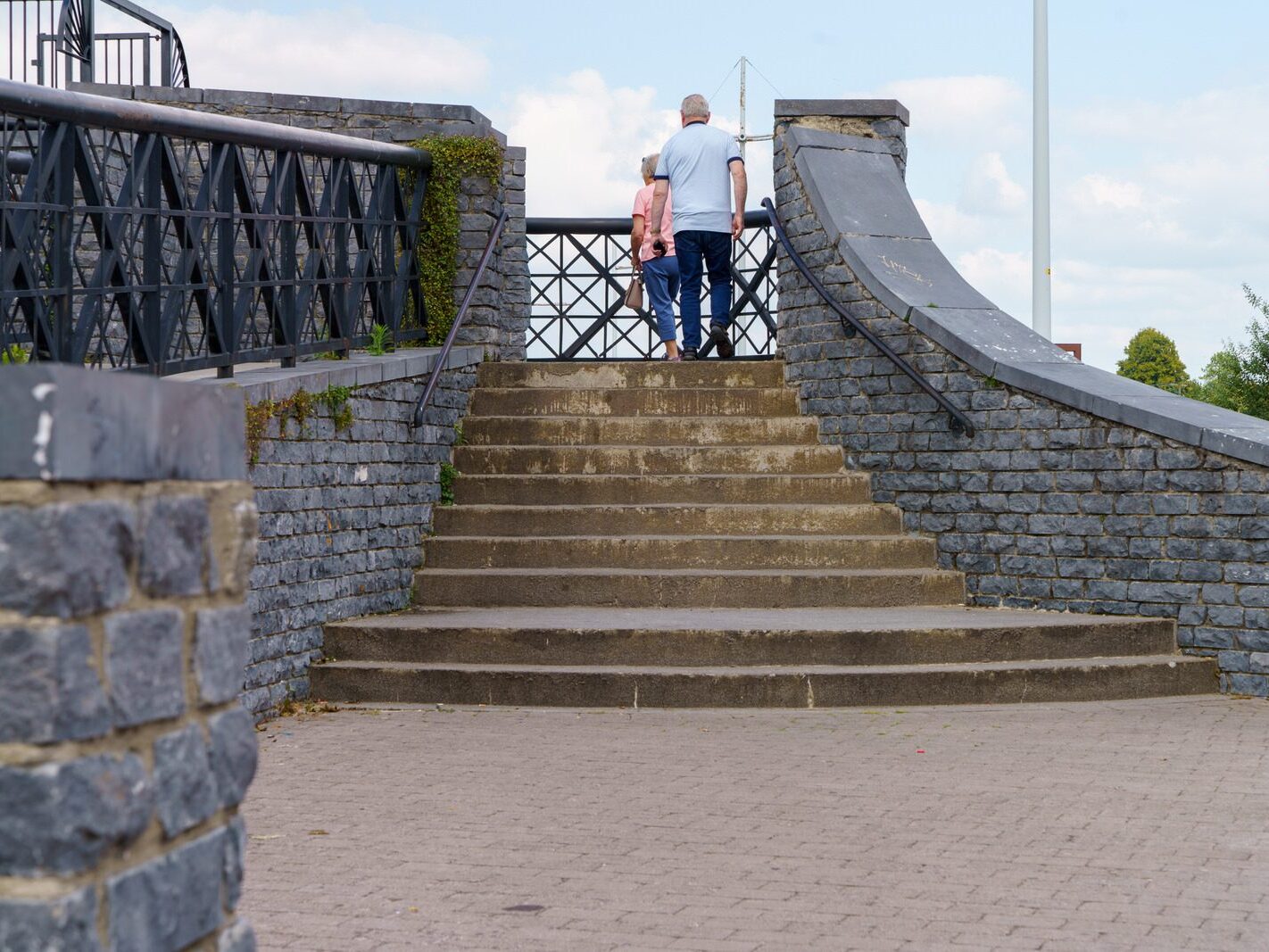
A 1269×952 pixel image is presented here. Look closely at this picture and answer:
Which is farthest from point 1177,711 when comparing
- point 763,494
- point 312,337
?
point 312,337

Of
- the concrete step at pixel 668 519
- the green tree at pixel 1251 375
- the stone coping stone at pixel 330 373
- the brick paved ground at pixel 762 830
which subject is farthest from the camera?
the green tree at pixel 1251 375

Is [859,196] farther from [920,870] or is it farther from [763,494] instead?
[920,870]

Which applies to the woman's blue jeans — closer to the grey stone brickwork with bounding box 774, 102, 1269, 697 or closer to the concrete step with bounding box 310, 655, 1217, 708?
the grey stone brickwork with bounding box 774, 102, 1269, 697

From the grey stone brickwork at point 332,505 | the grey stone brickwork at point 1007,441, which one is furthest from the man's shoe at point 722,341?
the grey stone brickwork at point 332,505

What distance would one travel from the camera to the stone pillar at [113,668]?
260cm

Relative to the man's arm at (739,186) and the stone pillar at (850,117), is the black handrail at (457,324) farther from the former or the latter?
the stone pillar at (850,117)

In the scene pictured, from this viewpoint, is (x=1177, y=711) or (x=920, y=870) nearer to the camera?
(x=920, y=870)

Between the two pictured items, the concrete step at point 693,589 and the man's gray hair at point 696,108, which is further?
the man's gray hair at point 696,108

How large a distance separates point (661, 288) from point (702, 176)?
1.12 m

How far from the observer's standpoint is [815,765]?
22.5ft

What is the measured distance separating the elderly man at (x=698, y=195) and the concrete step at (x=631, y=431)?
128 cm

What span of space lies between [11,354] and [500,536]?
4.29 metres

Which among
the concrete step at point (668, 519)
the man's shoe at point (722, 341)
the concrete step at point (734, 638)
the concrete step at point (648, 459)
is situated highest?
the man's shoe at point (722, 341)

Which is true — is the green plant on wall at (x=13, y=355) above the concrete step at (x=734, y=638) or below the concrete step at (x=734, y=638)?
above
